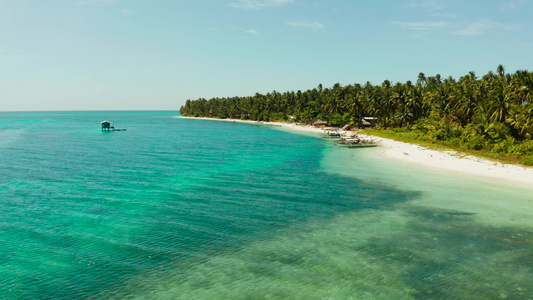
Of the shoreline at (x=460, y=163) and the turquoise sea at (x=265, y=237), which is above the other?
the shoreline at (x=460, y=163)

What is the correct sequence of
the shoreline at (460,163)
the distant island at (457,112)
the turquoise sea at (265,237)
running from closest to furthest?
1. the turquoise sea at (265,237)
2. the shoreline at (460,163)
3. the distant island at (457,112)

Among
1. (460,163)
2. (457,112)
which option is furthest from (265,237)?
(457,112)

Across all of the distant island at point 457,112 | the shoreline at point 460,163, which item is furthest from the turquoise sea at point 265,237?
the distant island at point 457,112

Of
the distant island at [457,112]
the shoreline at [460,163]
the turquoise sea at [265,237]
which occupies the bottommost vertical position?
the turquoise sea at [265,237]

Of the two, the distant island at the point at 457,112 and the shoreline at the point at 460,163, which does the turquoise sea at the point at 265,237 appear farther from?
the distant island at the point at 457,112

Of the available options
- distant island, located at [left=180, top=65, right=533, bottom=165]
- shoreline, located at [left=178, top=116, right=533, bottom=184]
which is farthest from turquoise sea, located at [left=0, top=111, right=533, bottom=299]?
distant island, located at [left=180, top=65, right=533, bottom=165]

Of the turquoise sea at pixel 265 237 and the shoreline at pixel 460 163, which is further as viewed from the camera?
the shoreline at pixel 460 163

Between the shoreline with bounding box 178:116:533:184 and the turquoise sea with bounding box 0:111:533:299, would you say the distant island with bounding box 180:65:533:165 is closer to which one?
the shoreline with bounding box 178:116:533:184
